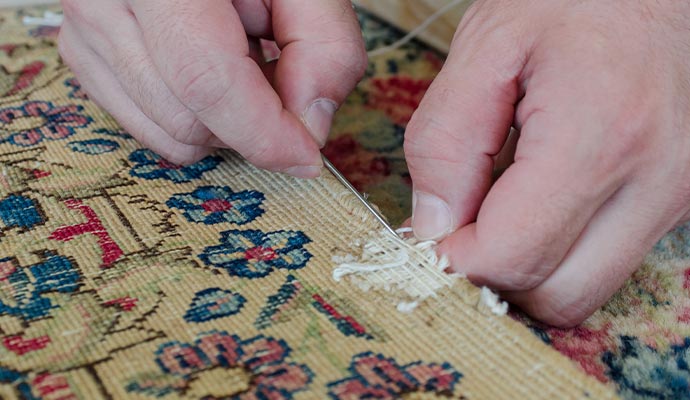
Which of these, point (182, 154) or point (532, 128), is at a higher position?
point (532, 128)

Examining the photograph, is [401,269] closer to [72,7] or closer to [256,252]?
[256,252]

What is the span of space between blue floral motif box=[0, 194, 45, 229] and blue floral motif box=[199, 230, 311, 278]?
0.16m

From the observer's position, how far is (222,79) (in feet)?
2.10

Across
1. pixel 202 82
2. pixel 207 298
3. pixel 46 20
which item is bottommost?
pixel 46 20

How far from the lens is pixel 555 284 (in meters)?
0.59

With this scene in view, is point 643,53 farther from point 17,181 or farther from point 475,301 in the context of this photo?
point 17,181

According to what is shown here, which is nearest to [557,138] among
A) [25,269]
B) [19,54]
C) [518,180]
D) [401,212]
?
[518,180]

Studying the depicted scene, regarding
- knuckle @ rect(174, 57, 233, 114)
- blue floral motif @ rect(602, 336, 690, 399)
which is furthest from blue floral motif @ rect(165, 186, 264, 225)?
blue floral motif @ rect(602, 336, 690, 399)

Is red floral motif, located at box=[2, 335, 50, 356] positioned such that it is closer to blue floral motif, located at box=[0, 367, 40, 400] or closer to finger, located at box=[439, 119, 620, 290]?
blue floral motif, located at box=[0, 367, 40, 400]

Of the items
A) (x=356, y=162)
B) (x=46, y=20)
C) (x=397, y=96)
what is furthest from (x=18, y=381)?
(x=46, y=20)

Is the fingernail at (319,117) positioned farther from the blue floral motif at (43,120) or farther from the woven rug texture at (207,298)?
the blue floral motif at (43,120)

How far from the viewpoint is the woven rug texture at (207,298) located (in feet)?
1.63

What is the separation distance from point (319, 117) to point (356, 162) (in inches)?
8.0

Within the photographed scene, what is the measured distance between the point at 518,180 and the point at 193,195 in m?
0.33
